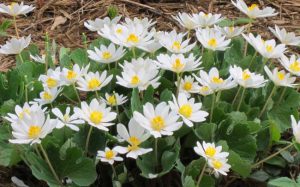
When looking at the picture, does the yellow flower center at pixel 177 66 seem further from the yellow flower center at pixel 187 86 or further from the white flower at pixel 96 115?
the white flower at pixel 96 115

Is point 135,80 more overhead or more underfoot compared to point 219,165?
more overhead

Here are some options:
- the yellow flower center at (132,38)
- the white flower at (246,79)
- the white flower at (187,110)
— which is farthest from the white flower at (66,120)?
the white flower at (246,79)

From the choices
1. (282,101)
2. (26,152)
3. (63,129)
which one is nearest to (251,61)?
(282,101)

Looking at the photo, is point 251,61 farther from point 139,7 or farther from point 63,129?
point 139,7

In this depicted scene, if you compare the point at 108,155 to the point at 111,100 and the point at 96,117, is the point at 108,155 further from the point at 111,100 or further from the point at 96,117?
the point at 111,100

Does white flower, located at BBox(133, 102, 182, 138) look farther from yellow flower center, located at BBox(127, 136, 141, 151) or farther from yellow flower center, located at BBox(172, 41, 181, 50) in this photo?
yellow flower center, located at BBox(172, 41, 181, 50)

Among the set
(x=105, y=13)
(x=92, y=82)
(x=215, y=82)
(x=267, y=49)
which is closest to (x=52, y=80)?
(x=92, y=82)
